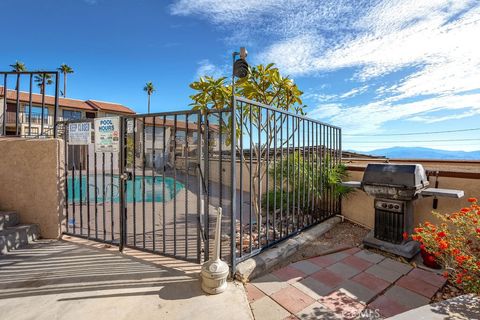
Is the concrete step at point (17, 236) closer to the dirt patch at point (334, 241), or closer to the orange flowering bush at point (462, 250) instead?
the dirt patch at point (334, 241)

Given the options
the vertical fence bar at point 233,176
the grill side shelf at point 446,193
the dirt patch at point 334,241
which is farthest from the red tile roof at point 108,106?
the grill side shelf at point 446,193

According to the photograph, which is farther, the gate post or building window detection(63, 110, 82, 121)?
building window detection(63, 110, 82, 121)

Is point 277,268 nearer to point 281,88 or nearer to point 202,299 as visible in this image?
point 202,299

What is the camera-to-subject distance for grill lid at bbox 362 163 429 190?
318cm

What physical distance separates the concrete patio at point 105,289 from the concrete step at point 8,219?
0.58 meters

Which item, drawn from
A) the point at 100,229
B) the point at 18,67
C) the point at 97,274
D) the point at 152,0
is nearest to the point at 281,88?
the point at 152,0

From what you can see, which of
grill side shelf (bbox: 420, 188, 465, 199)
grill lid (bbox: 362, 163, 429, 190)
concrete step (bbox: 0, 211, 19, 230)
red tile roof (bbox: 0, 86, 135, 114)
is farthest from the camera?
red tile roof (bbox: 0, 86, 135, 114)

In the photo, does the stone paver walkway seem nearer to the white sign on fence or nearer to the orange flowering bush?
the orange flowering bush

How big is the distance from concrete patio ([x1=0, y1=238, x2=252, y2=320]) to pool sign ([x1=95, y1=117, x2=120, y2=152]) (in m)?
1.58

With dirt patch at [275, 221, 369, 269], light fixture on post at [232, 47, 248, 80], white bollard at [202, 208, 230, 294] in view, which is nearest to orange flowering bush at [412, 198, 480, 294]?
dirt patch at [275, 221, 369, 269]

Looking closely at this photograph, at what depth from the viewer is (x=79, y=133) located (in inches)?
150

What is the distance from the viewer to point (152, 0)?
443 centimetres

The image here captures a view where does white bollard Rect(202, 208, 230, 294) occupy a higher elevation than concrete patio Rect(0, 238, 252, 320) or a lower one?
higher

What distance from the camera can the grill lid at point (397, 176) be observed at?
10.4 ft
